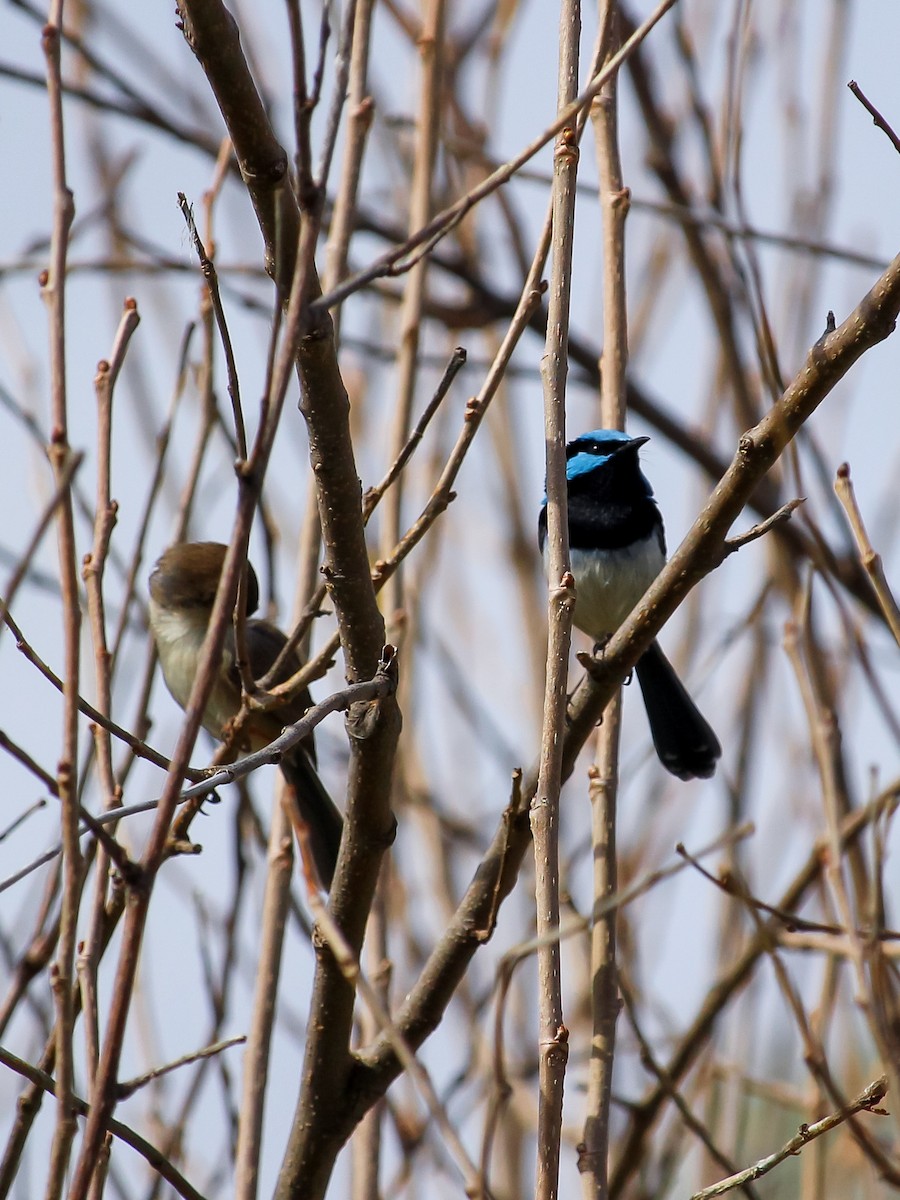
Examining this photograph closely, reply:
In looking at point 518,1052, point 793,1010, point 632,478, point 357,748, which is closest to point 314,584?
point 357,748

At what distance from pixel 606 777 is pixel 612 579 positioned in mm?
1651

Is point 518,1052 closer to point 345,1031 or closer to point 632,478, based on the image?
point 632,478

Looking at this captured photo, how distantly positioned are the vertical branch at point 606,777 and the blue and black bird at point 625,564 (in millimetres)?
1098

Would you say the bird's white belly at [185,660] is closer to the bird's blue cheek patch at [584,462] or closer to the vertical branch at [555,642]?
the bird's blue cheek patch at [584,462]

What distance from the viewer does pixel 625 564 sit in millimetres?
4184

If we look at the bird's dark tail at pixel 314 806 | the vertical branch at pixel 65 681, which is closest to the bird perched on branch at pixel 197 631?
the bird's dark tail at pixel 314 806

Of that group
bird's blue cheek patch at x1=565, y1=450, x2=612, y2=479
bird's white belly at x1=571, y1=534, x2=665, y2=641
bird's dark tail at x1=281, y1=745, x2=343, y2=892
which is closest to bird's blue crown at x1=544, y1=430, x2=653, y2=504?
bird's blue cheek patch at x1=565, y1=450, x2=612, y2=479

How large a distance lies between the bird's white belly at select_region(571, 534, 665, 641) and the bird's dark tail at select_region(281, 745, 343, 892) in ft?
3.15

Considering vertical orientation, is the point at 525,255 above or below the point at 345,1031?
above

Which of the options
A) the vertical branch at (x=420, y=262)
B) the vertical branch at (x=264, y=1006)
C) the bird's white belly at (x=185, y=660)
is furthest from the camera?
the bird's white belly at (x=185, y=660)

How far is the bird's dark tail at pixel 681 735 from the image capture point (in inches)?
161

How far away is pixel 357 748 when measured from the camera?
2205 millimetres

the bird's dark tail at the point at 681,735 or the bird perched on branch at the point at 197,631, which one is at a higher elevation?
the bird perched on branch at the point at 197,631

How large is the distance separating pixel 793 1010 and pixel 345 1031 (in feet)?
2.57
